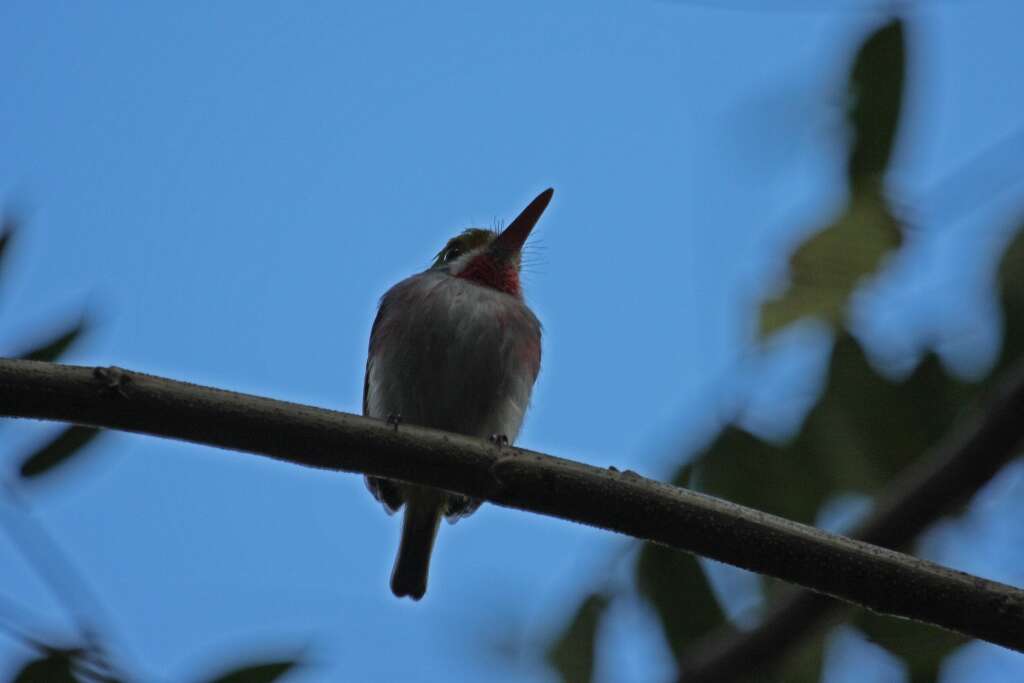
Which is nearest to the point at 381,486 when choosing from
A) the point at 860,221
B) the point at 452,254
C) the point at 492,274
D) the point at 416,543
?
the point at 416,543

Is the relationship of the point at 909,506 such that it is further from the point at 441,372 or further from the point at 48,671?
the point at 441,372

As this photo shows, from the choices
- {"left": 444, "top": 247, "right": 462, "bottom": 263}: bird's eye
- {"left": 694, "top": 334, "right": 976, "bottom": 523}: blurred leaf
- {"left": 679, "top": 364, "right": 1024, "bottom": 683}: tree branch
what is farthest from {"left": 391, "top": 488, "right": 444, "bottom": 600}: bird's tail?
{"left": 679, "top": 364, "right": 1024, "bottom": 683}: tree branch

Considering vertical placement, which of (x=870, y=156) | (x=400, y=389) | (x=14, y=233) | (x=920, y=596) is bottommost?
(x=920, y=596)

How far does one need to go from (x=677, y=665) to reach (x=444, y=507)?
2.26 m

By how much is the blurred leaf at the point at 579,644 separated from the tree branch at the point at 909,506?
0.27 metres

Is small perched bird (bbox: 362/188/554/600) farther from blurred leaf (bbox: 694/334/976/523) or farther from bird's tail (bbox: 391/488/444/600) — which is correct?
blurred leaf (bbox: 694/334/976/523)

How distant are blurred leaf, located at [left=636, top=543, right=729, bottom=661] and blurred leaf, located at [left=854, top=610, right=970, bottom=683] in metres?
0.37

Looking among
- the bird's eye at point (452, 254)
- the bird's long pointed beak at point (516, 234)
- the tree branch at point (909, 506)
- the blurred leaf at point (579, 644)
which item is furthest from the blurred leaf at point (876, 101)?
the bird's eye at point (452, 254)

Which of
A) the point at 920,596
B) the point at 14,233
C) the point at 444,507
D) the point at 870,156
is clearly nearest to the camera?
the point at 920,596

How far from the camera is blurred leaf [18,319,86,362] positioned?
265 cm

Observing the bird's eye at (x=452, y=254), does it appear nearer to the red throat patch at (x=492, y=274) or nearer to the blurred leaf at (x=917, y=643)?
the red throat patch at (x=492, y=274)

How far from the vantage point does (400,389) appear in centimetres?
470

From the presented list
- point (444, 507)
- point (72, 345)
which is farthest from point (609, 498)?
point (444, 507)

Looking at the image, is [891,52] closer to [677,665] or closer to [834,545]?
[834,545]
